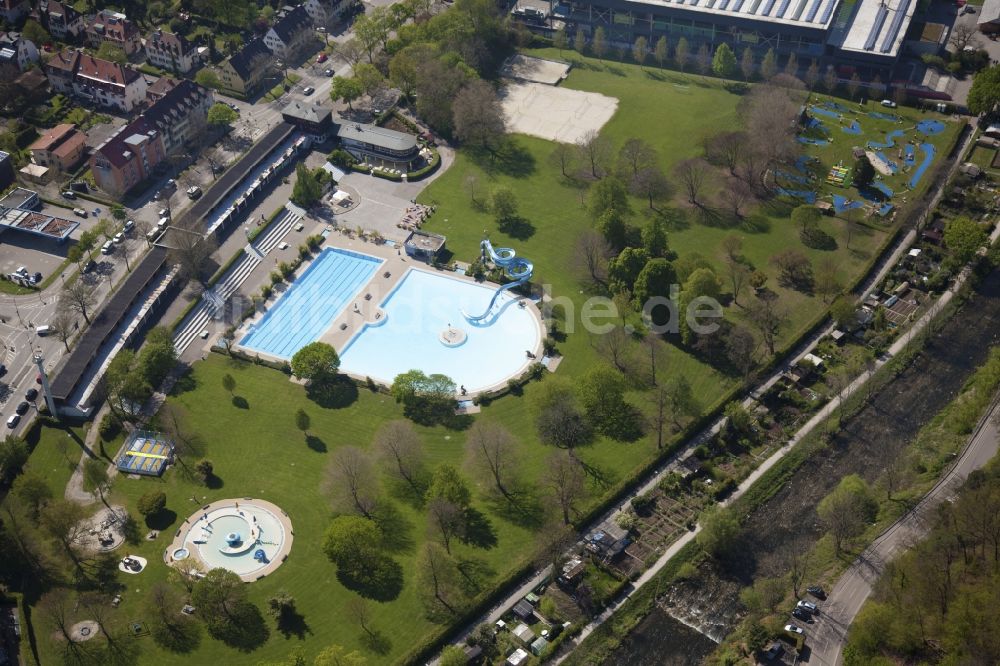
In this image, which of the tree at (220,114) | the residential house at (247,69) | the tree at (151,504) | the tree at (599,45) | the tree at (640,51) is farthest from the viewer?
the tree at (599,45)

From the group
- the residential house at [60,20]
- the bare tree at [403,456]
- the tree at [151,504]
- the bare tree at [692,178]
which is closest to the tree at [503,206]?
the bare tree at [692,178]

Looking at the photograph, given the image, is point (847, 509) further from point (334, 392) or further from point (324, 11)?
point (324, 11)

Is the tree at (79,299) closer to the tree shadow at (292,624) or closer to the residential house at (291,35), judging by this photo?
the tree shadow at (292,624)

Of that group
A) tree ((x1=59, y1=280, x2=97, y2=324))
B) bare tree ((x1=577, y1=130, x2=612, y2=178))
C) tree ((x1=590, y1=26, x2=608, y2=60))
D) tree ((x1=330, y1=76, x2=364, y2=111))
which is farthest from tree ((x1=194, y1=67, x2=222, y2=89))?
tree ((x1=590, y1=26, x2=608, y2=60))

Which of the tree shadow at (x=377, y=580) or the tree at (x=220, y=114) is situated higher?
the tree at (x=220, y=114)

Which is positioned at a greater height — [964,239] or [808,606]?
[964,239]

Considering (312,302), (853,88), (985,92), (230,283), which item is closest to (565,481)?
(312,302)
